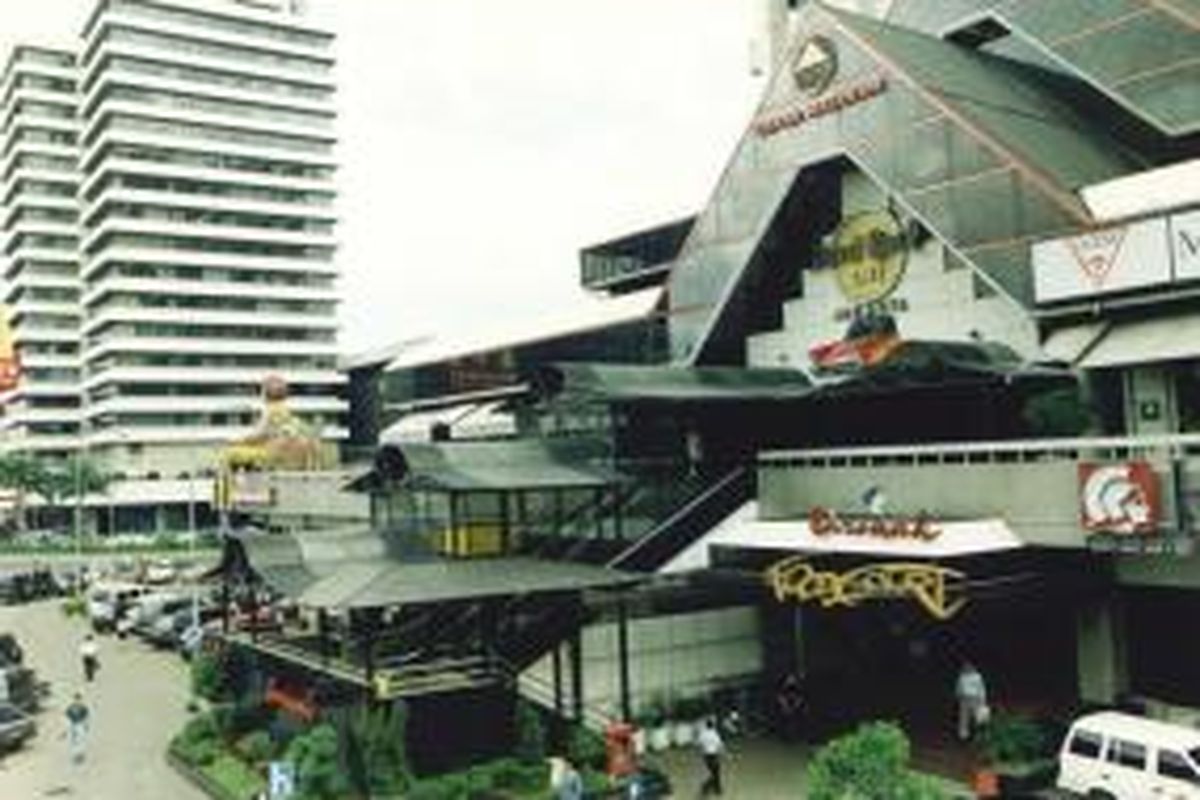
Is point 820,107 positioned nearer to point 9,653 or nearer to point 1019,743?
point 1019,743

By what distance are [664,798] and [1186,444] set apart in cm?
1377

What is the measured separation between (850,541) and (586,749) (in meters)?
8.21

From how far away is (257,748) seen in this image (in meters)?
39.4

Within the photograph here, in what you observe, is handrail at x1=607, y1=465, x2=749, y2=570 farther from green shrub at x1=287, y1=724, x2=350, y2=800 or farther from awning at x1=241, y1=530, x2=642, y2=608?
green shrub at x1=287, y1=724, x2=350, y2=800

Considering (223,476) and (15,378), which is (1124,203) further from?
(223,476)

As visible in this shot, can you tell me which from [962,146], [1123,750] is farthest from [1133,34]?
[1123,750]

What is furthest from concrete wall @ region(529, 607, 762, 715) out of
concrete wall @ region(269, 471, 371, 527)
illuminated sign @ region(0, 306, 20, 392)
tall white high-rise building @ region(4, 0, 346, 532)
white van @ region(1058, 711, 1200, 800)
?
tall white high-rise building @ region(4, 0, 346, 532)

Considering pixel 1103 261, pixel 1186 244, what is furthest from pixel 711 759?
pixel 1186 244

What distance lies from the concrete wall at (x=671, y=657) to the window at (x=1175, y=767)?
579 inches

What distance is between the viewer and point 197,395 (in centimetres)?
16188

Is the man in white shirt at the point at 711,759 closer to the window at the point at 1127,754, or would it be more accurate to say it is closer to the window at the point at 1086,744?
the window at the point at 1086,744

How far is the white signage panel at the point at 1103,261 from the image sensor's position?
34.4 metres

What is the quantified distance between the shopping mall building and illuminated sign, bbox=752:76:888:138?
97 mm

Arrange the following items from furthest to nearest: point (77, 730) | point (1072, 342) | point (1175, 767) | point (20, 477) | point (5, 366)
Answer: point (20, 477)
point (5, 366)
point (77, 730)
point (1072, 342)
point (1175, 767)
